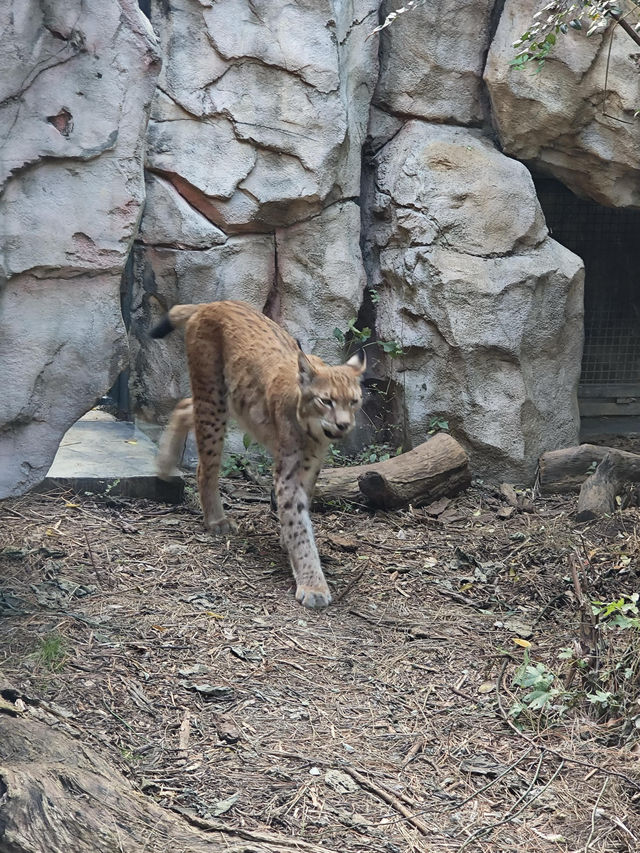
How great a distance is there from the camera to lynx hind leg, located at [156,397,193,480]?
21.7 feet

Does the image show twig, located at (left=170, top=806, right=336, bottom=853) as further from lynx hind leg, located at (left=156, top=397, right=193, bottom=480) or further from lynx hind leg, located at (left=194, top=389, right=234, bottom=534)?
lynx hind leg, located at (left=156, top=397, right=193, bottom=480)

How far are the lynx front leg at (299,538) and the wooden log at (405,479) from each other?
110 centimetres

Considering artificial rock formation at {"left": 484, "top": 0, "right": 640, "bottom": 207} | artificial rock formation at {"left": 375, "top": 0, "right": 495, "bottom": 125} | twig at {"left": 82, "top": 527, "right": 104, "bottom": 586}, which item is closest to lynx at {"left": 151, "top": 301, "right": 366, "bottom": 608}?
twig at {"left": 82, "top": 527, "right": 104, "bottom": 586}

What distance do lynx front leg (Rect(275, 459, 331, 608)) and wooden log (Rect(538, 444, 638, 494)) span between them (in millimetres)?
2390

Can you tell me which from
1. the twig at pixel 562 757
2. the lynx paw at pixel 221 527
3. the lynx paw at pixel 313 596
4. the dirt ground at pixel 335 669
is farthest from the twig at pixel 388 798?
the lynx paw at pixel 221 527

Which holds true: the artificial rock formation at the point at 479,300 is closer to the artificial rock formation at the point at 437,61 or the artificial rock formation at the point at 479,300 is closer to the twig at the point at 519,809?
the artificial rock formation at the point at 437,61

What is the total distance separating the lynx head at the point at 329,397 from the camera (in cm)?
549

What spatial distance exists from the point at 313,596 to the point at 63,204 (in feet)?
7.60

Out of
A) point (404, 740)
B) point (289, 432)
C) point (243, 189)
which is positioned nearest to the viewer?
point (404, 740)

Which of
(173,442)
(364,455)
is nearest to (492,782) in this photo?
(173,442)

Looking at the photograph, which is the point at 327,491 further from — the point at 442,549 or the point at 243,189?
the point at 243,189

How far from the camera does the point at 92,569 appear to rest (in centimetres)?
538

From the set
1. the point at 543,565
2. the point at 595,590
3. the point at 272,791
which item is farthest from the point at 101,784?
the point at 543,565

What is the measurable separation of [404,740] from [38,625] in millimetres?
1642
